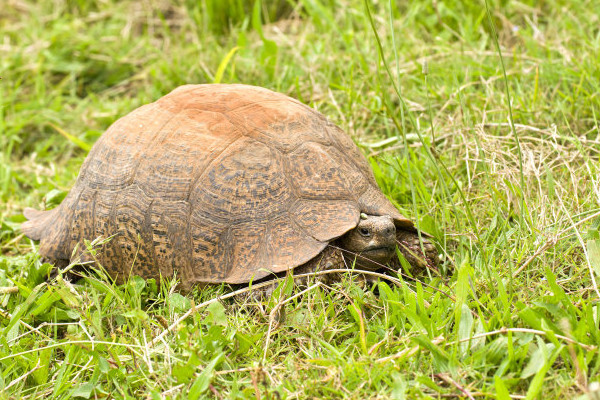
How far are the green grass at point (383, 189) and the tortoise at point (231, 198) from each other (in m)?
0.18

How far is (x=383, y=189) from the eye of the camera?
11.8 feet

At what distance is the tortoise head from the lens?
9.31 feet

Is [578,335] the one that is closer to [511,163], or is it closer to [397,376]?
[397,376]

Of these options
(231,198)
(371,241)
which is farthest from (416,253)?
(231,198)

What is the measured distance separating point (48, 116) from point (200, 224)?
300cm

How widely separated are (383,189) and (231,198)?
1066 mm

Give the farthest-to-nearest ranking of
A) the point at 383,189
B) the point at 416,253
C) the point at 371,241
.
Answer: the point at 383,189 < the point at 416,253 < the point at 371,241

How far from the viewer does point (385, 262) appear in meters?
3.00

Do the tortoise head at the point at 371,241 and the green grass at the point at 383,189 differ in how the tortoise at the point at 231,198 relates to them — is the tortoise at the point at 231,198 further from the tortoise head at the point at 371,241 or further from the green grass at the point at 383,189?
the green grass at the point at 383,189

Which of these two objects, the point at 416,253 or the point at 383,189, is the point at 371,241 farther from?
the point at 383,189

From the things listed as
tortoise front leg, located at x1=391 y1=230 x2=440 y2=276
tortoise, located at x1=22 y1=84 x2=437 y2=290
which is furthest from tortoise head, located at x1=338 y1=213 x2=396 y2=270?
tortoise front leg, located at x1=391 y1=230 x2=440 y2=276

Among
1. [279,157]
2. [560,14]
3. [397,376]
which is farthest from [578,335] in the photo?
[560,14]

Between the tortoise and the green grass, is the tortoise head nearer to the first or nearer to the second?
the tortoise

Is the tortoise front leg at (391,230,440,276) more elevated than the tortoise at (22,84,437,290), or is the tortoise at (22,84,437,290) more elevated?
the tortoise at (22,84,437,290)
